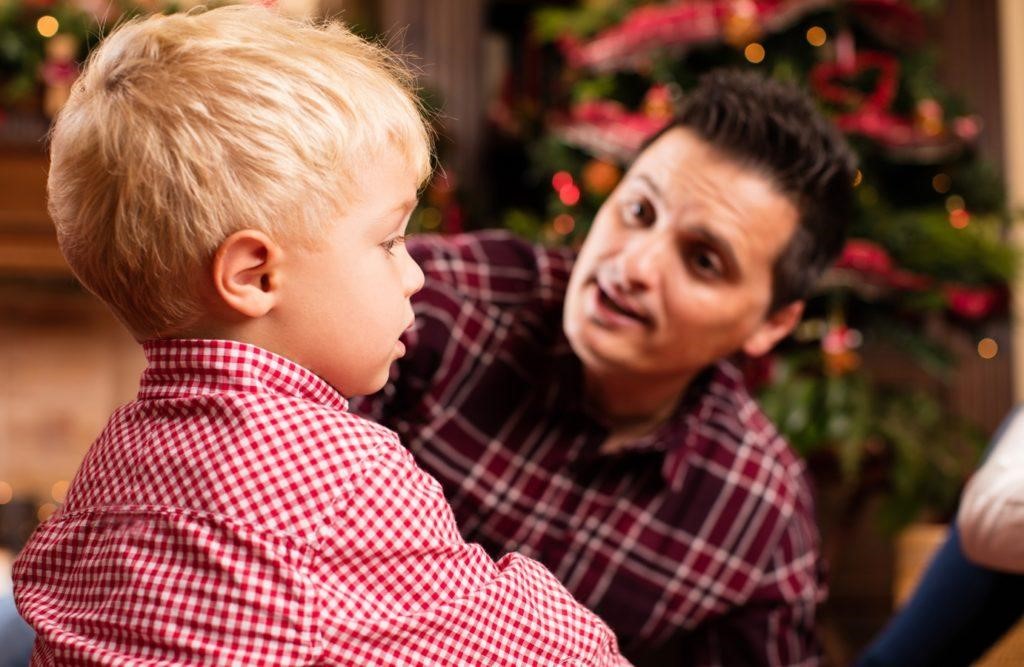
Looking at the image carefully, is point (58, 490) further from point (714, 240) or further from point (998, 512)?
point (998, 512)

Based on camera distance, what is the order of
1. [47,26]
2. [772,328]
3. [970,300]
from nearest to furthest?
[772,328], [970,300], [47,26]

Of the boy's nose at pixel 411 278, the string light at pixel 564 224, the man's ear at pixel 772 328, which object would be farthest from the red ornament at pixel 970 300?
the boy's nose at pixel 411 278

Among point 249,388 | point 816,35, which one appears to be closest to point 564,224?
point 816,35

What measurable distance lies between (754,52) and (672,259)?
1.41 metres

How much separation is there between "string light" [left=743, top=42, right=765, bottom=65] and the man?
1.19 meters

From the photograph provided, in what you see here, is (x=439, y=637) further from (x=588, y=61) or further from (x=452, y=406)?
(x=588, y=61)

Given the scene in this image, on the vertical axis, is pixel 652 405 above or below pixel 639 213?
below

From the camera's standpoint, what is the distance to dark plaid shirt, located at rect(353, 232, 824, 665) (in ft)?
4.08

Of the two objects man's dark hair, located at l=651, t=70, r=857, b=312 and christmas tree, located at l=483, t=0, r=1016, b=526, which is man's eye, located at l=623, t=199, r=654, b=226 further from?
christmas tree, located at l=483, t=0, r=1016, b=526

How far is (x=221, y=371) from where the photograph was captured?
68cm

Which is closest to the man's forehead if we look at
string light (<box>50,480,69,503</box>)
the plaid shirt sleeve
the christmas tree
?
the plaid shirt sleeve

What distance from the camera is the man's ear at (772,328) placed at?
56.2 inches

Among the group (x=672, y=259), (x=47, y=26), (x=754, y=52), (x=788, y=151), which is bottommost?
(x=47, y=26)

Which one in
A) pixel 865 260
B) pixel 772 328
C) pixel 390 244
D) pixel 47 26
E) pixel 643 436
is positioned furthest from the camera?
pixel 47 26
